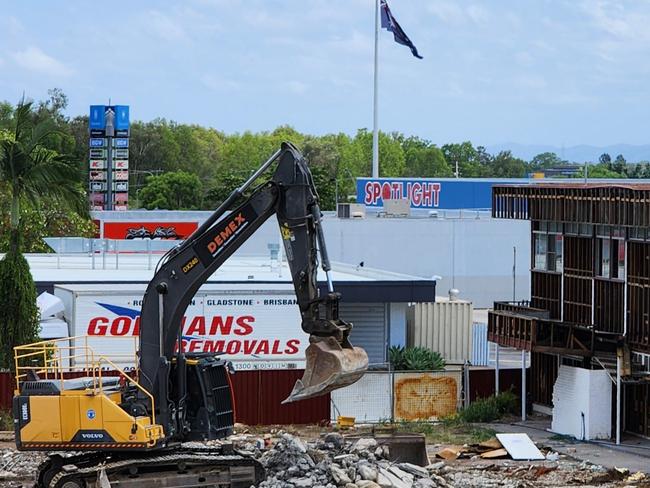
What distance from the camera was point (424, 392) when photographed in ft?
123

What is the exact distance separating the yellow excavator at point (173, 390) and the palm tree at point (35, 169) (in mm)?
10978

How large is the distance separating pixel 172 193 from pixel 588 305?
94068 mm

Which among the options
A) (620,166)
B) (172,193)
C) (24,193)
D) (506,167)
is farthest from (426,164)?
(24,193)

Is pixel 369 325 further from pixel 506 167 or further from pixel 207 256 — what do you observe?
pixel 506 167

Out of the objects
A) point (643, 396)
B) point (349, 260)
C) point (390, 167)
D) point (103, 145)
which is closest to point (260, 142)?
point (390, 167)

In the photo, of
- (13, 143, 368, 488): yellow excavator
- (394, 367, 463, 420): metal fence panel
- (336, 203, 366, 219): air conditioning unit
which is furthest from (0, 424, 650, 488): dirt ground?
(336, 203, 366, 219): air conditioning unit

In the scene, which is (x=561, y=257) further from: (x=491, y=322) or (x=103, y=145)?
(x=103, y=145)

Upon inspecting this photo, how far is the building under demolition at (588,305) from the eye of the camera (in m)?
33.0

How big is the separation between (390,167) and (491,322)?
13881 cm

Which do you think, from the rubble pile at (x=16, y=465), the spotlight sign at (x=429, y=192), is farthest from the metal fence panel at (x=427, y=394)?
the spotlight sign at (x=429, y=192)

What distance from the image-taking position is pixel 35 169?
1351 inches

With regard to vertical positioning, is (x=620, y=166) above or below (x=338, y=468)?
above

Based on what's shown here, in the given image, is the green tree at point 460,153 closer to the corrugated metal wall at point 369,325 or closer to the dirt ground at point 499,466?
Answer: the corrugated metal wall at point 369,325

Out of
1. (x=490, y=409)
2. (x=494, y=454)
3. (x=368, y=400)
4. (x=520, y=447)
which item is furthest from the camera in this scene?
(x=490, y=409)
